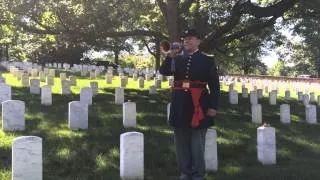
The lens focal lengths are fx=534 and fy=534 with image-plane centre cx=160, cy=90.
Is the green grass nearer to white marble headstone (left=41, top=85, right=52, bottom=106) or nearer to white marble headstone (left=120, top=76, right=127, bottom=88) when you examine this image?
white marble headstone (left=41, top=85, right=52, bottom=106)

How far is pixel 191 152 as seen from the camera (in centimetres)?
721

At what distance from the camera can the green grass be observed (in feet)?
26.2

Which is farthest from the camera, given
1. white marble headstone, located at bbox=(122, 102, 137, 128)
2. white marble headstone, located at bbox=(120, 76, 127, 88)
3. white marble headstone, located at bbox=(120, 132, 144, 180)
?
white marble headstone, located at bbox=(120, 76, 127, 88)

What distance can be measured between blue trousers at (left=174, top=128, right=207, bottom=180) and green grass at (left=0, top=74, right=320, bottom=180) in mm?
662

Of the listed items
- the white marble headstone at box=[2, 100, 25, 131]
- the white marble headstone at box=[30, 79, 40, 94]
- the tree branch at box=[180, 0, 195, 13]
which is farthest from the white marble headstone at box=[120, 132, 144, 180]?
the tree branch at box=[180, 0, 195, 13]

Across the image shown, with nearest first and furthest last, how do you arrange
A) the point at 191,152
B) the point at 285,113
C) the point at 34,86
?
1. the point at 191,152
2. the point at 285,113
3. the point at 34,86

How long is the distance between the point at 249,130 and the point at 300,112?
5.73 m

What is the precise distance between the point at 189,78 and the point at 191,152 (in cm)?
101

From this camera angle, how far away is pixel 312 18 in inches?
800

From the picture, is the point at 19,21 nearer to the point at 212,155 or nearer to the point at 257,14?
the point at 257,14

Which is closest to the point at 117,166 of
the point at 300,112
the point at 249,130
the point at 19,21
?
the point at 249,130

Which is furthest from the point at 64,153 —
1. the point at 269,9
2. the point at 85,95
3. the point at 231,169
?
the point at 269,9

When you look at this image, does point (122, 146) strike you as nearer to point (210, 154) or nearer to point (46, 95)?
point (210, 154)

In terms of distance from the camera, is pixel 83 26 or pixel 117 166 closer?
pixel 117 166
